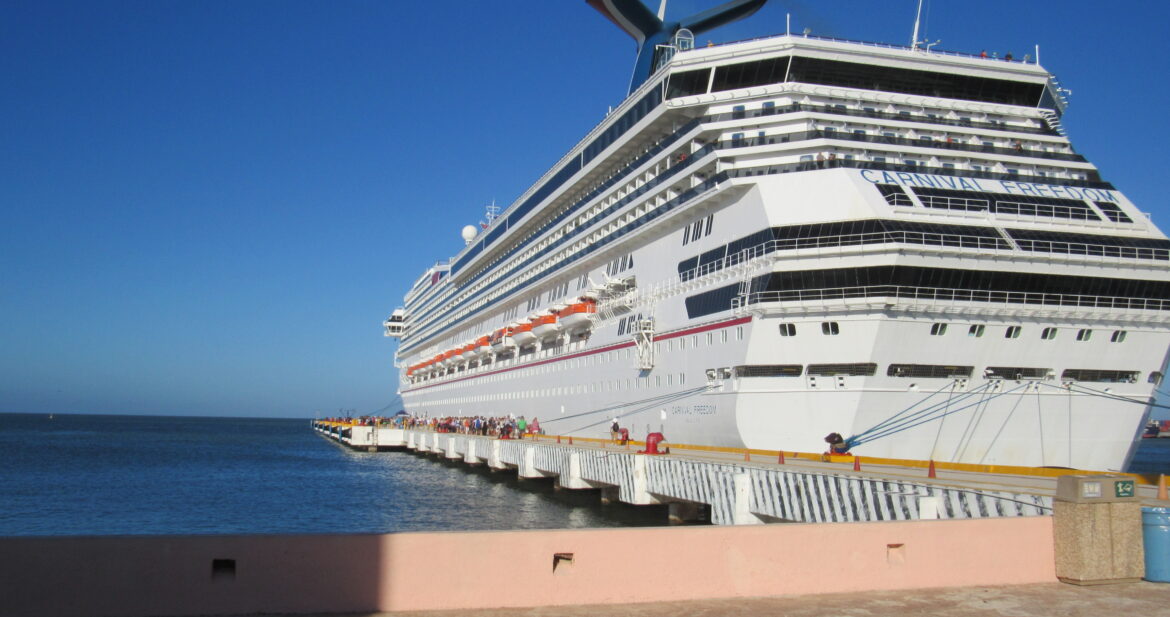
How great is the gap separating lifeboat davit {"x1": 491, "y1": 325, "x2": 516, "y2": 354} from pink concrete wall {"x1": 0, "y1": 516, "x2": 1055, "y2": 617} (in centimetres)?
4633

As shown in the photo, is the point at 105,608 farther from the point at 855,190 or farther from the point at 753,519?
the point at 855,190

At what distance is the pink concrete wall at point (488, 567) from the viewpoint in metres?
7.13

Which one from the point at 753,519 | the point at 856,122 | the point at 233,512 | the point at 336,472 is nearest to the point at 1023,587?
the point at 753,519

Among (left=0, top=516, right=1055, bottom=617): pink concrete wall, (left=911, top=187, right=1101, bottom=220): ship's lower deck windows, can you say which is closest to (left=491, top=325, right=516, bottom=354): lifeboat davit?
(left=911, top=187, right=1101, bottom=220): ship's lower deck windows

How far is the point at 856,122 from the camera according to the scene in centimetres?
2900

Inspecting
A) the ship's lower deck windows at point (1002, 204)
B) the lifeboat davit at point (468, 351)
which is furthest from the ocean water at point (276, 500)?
the ship's lower deck windows at point (1002, 204)

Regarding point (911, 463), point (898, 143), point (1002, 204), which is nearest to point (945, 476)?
point (911, 463)

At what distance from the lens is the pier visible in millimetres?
14992

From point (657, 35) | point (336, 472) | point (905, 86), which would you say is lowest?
point (336, 472)

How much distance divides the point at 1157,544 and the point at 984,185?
19264 millimetres

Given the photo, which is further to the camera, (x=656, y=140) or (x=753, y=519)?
(x=656, y=140)

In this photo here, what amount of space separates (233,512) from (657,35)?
34.7 m

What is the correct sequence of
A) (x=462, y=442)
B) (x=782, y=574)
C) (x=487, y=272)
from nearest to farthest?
(x=782, y=574), (x=462, y=442), (x=487, y=272)

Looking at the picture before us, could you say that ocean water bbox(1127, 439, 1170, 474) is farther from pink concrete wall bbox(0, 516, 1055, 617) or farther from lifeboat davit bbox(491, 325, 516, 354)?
lifeboat davit bbox(491, 325, 516, 354)
